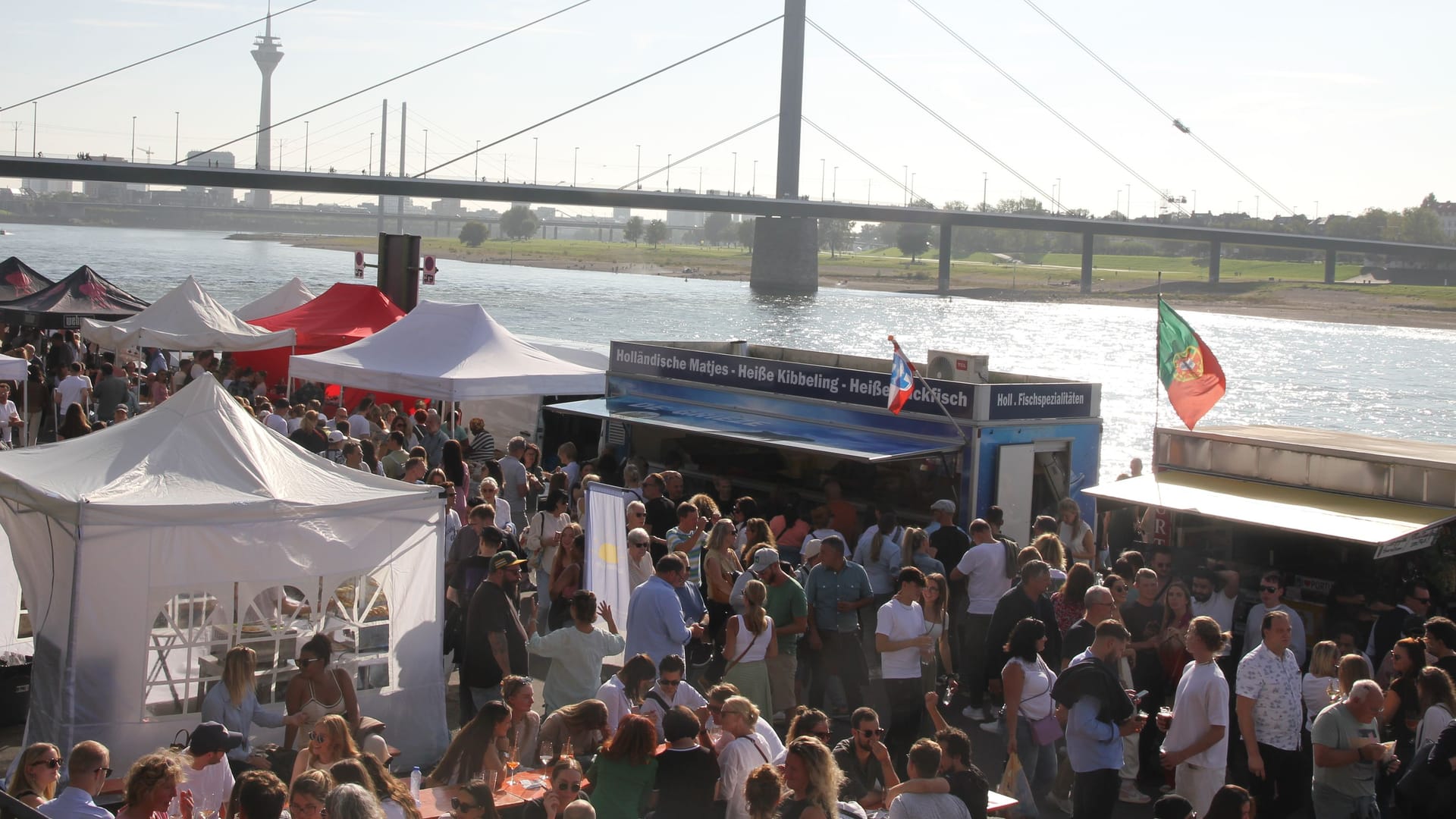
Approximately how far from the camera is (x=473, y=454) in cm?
1291

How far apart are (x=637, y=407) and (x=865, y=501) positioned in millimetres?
2534

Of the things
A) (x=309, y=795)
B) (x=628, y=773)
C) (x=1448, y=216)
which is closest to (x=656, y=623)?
(x=628, y=773)

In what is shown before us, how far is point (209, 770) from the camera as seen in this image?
490cm

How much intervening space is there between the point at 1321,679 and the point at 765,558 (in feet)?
8.94

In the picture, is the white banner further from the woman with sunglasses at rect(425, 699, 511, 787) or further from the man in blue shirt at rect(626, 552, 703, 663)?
the woman with sunglasses at rect(425, 699, 511, 787)

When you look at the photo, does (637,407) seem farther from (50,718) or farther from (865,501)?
(50,718)

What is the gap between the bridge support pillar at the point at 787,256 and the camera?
80.2 metres

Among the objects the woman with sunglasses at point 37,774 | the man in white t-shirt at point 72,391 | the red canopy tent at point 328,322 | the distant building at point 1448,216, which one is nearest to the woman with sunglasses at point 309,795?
the woman with sunglasses at point 37,774

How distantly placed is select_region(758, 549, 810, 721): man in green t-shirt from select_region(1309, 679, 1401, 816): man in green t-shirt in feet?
8.43

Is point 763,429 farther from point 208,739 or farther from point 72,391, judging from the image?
point 72,391

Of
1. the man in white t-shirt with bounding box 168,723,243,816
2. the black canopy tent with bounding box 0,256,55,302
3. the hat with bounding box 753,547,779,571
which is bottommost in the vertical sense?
the man in white t-shirt with bounding box 168,723,243,816

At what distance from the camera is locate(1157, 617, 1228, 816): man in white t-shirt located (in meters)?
5.53

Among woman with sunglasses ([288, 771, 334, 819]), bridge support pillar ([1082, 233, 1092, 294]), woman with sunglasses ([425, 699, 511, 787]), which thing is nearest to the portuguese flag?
woman with sunglasses ([425, 699, 511, 787])

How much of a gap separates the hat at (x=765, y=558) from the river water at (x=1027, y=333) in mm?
8043
